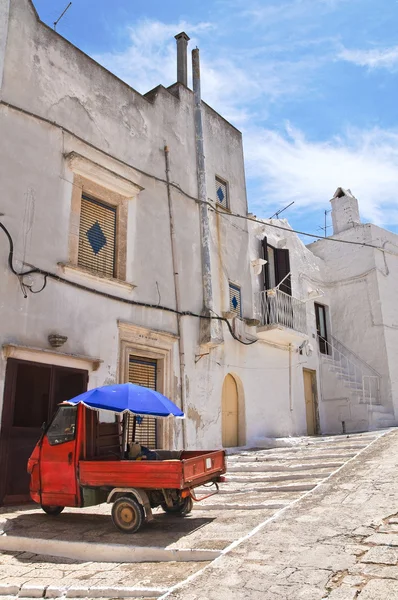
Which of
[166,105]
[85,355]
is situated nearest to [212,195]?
[166,105]

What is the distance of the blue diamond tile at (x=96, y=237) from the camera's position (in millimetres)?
9859

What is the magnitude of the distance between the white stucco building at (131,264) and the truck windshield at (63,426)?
61.0 inches

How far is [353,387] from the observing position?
55.8ft

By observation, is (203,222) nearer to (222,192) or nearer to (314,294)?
(222,192)

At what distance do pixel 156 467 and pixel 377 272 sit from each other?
1423 centimetres

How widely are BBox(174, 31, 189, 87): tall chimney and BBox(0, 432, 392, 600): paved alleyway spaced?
10.2 meters

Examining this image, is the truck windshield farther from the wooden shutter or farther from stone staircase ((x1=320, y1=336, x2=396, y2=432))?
stone staircase ((x1=320, y1=336, x2=396, y2=432))

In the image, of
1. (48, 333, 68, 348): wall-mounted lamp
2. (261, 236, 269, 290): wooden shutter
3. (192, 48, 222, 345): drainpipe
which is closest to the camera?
(48, 333, 68, 348): wall-mounted lamp

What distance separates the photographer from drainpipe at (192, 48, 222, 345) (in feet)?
38.2

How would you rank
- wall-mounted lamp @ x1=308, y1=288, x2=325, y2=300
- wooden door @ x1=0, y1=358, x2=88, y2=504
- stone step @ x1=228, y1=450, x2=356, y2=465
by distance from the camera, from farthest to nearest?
wall-mounted lamp @ x1=308, y1=288, x2=325, y2=300 < stone step @ x1=228, y1=450, x2=356, y2=465 < wooden door @ x1=0, y1=358, x2=88, y2=504

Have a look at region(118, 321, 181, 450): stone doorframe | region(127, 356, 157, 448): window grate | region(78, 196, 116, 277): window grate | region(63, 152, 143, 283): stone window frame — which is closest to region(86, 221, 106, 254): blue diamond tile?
region(78, 196, 116, 277): window grate

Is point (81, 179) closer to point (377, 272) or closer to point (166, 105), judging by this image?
point (166, 105)

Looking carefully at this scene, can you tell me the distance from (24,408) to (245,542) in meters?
4.66

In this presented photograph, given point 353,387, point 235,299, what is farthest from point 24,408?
point 353,387
